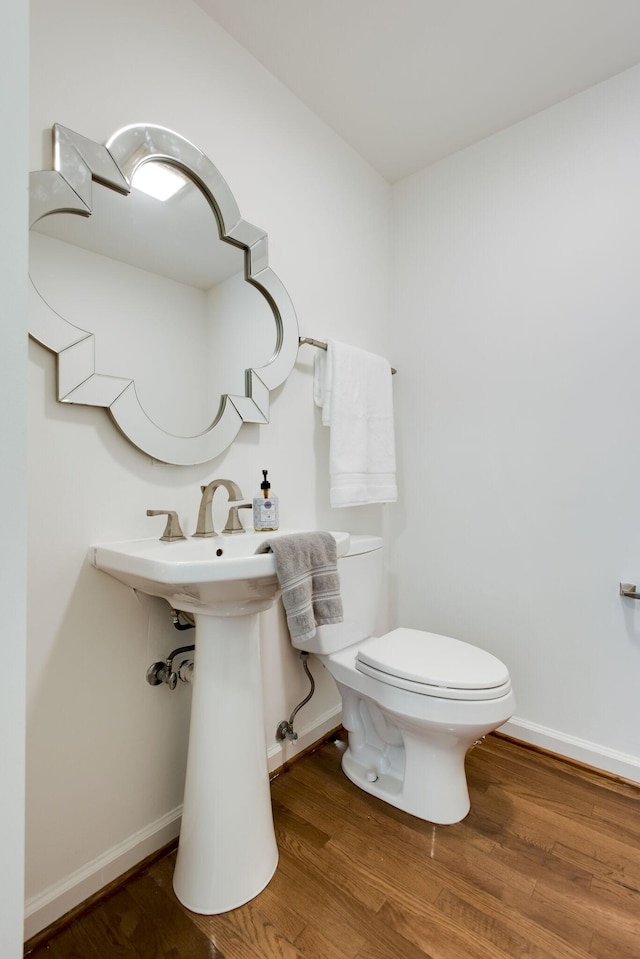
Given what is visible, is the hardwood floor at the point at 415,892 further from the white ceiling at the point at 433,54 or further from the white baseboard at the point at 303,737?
the white ceiling at the point at 433,54

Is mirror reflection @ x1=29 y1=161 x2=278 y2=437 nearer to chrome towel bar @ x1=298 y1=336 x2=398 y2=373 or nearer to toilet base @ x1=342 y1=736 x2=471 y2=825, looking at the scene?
chrome towel bar @ x1=298 y1=336 x2=398 y2=373

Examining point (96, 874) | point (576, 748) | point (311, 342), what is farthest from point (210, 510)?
point (576, 748)

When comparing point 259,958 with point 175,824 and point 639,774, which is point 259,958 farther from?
point 639,774

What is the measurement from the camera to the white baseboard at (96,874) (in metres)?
1.00

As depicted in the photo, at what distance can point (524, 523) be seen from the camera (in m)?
1.75

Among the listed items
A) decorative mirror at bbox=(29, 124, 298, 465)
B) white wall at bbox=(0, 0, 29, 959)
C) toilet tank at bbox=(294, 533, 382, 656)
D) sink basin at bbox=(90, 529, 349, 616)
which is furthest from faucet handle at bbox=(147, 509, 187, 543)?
white wall at bbox=(0, 0, 29, 959)

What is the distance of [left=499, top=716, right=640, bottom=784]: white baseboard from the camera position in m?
1.52

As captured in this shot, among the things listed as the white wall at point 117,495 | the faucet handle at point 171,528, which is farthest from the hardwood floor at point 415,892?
the faucet handle at point 171,528

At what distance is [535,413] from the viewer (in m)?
1.72

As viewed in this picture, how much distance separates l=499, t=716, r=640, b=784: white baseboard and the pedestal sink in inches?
42.7

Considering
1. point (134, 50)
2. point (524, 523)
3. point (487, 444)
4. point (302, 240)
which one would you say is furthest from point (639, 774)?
point (134, 50)

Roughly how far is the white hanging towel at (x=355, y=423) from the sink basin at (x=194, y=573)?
0.51 m

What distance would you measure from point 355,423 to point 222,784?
→ 1209 millimetres

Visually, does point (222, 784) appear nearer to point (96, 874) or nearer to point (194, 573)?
point (96, 874)
